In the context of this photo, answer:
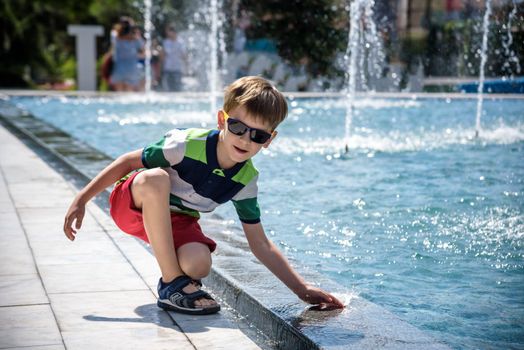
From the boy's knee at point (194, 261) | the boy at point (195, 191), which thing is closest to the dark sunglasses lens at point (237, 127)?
the boy at point (195, 191)

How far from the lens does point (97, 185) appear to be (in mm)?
3377

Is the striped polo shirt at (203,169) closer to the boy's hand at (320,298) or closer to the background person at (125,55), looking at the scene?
the boy's hand at (320,298)

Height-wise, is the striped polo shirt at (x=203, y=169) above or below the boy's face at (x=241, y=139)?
below

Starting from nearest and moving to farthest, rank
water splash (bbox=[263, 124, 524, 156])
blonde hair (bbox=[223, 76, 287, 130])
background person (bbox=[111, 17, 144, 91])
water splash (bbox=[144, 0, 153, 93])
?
blonde hair (bbox=[223, 76, 287, 130])
water splash (bbox=[263, 124, 524, 156])
background person (bbox=[111, 17, 144, 91])
water splash (bbox=[144, 0, 153, 93])

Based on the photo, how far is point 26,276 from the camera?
3.87 metres

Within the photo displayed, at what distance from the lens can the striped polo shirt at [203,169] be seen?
11.3 feet

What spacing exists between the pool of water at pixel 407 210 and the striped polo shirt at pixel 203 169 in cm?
85

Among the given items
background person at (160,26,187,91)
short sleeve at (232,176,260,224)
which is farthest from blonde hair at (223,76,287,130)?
background person at (160,26,187,91)

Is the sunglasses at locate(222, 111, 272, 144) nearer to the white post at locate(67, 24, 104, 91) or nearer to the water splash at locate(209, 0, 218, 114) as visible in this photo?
the water splash at locate(209, 0, 218, 114)

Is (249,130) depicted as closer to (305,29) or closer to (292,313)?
(292,313)

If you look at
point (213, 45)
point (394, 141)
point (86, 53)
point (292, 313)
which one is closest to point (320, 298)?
point (292, 313)

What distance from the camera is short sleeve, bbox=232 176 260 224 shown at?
11.4ft

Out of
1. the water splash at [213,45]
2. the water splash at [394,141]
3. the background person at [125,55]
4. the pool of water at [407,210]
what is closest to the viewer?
the pool of water at [407,210]

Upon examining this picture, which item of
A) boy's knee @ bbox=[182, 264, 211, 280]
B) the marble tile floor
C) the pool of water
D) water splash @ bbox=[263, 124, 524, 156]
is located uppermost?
boy's knee @ bbox=[182, 264, 211, 280]
